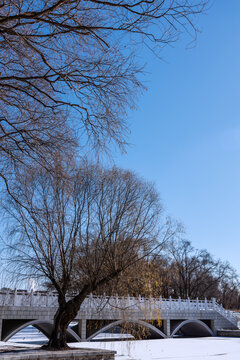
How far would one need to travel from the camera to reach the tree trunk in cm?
1220

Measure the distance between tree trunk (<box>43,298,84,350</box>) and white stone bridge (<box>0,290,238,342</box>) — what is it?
0.93m

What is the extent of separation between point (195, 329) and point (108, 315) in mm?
14010

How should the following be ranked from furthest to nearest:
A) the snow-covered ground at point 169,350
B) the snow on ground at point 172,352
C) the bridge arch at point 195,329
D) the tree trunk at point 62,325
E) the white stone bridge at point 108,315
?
the bridge arch at point 195,329 < the snow-covered ground at point 169,350 < the snow on ground at point 172,352 < the white stone bridge at point 108,315 < the tree trunk at point 62,325

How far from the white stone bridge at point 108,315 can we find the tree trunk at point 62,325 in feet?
3.04

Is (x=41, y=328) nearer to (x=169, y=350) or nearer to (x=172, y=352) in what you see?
(x=169, y=350)

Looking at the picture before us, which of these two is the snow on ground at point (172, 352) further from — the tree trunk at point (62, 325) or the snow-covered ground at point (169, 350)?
the tree trunk at point (62, 325)

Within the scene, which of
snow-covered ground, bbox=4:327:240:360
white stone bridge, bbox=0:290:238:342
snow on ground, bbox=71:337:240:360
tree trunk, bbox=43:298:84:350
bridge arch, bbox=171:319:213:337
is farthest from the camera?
bridge arch, bbox=171:319:213:337

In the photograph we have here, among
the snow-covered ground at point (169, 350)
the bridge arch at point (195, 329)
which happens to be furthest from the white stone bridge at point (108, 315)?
the snow-covered ground at point (169, 350)

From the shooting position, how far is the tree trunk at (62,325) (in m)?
12.2

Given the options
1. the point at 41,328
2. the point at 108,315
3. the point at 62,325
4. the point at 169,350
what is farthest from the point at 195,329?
the point at 62,325

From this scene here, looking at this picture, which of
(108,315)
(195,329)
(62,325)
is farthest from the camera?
(195,329)

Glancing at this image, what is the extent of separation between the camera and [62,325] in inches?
495

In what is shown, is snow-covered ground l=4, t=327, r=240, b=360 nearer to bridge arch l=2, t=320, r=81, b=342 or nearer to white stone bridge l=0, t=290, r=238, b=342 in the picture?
bridge arch l=2, t=320, r=81, b=342

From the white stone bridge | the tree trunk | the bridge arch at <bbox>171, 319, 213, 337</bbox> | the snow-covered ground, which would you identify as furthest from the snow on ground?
the bridge arch at <bbox>171, 319, 213, 337</bbox>
